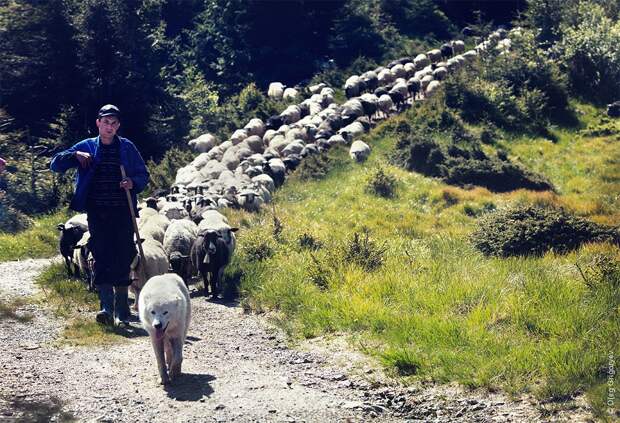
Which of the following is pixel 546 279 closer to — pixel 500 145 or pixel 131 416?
pixel 131 416

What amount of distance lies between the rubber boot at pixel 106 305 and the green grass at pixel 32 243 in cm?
569

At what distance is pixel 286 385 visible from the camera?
8.51m

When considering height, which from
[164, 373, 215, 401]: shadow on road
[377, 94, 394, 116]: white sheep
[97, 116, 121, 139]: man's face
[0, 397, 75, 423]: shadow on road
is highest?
[97, 116, 121, 139]: man's face

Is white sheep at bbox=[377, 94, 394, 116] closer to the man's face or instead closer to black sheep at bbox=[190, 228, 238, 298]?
black sheep at bbox=[190, 228, 238, 298]

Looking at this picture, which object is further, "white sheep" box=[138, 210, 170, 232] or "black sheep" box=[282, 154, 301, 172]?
"black sheep" box=[282, 154, 301, 172]

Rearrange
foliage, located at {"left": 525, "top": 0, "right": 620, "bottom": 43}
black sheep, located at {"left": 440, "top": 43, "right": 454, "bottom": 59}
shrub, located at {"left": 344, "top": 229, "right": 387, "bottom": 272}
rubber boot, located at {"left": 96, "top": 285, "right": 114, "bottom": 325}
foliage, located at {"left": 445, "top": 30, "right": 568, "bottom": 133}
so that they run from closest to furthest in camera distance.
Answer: rubber boot, located at {"left": 96, "top": 285, "right": 114, "bottom": 325}
shrub, located at {"left": 344, "top": 229, "right": 387, "bottom": 272}
foliage, located at {"left": 445, "top": 30, "right": 568, "bottom": 133}
foliage, located at {"left": 525, "top": 0, "right": 620, "bottom": 43}
black sheep, located at {"left": 440, "top": 43, "right": 454, "bottom": 59}

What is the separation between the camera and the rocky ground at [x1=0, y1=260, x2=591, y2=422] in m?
7.66

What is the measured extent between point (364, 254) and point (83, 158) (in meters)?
4.36

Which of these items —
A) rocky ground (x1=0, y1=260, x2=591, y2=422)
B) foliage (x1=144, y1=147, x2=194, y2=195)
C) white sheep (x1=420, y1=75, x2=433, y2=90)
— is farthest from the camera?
white sheep (x1=420, y1=75, x2=433, y2=90)

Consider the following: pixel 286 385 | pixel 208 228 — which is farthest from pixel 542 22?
pixel 286 385

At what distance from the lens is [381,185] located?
2112 centimetres

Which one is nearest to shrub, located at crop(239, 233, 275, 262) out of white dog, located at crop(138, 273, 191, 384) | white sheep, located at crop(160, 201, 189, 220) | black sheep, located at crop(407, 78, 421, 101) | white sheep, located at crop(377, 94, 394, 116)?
white sheep, located at crop(160, 201, 189, 220)

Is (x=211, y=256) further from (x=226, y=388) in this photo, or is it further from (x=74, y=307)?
(x=226, y=388)

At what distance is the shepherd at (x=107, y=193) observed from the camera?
407 inches
